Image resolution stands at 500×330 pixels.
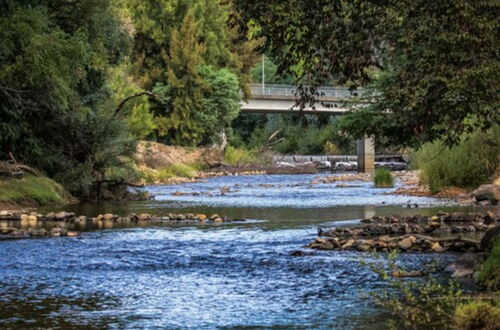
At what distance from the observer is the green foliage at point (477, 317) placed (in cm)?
1078

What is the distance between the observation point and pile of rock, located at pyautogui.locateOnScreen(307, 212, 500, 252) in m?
20.1

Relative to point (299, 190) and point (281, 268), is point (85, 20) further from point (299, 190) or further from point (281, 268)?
point (281, 268)

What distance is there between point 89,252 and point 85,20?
56.8 feet

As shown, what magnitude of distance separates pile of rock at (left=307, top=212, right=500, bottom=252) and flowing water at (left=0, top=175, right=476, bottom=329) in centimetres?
74

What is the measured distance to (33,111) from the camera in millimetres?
35062

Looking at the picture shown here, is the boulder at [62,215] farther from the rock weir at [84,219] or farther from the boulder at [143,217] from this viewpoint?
the boulder at [143,217]

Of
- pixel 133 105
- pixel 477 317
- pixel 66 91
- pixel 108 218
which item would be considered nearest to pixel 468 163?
pixel 108 218

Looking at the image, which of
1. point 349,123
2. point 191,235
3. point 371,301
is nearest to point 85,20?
point 349,123

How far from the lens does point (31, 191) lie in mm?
32625

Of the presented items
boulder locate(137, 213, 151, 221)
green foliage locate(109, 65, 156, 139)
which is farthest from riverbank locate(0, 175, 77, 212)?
green foliage locate(109, 65, 156, 139)

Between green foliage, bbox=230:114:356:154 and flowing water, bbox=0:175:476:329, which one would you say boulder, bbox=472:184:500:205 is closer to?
flowing water, bbox=0:175:476:329

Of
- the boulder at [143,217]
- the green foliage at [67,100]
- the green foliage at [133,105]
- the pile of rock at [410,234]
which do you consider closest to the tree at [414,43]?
the pile of rock at [410,234]

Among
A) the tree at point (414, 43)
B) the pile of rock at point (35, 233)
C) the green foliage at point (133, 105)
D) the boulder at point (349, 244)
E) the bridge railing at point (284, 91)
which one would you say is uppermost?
the bridge railing at point (284, 91)

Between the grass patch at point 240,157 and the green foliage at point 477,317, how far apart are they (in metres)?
66.3
